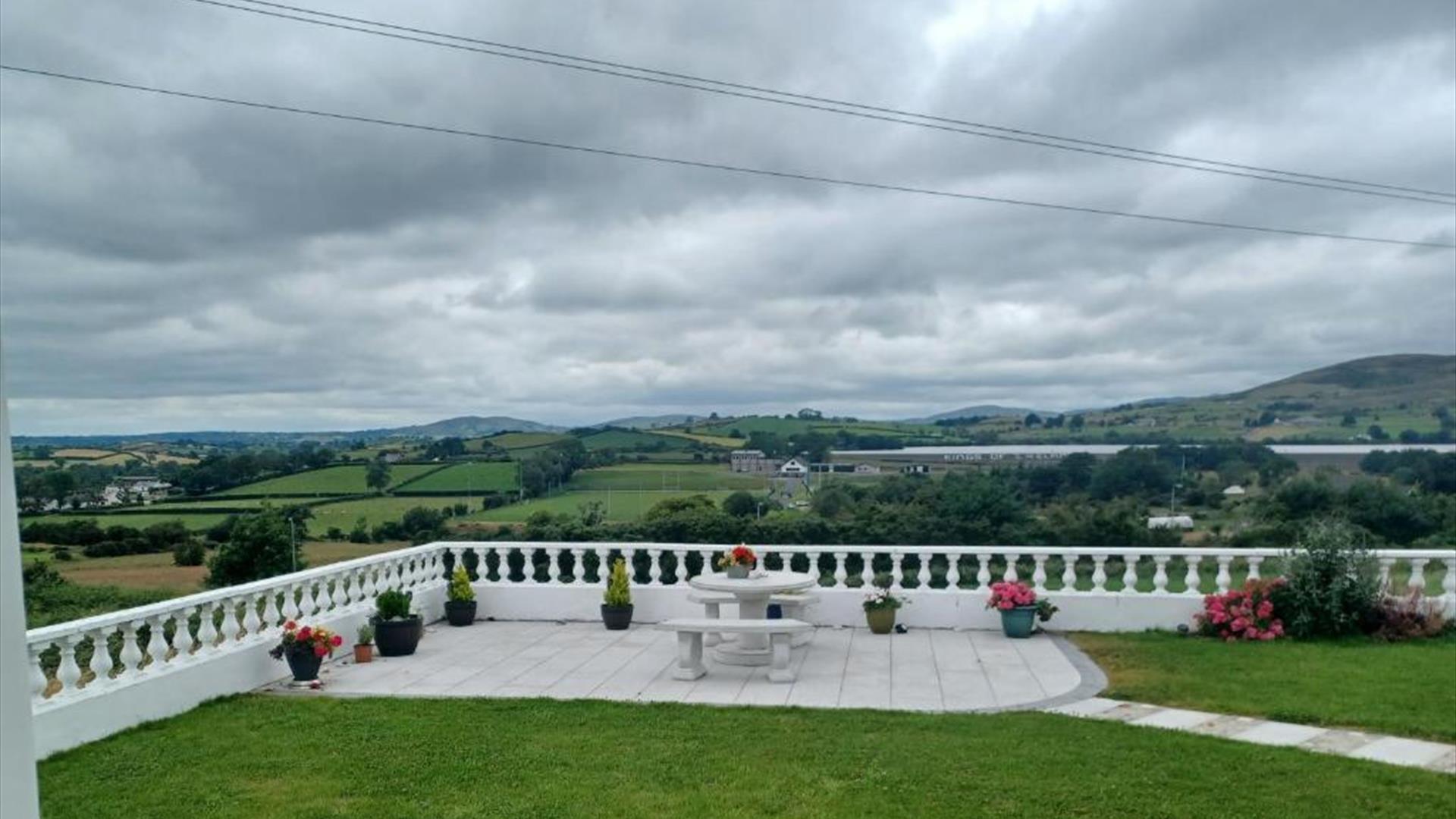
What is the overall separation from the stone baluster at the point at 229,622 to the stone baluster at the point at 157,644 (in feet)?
2.27

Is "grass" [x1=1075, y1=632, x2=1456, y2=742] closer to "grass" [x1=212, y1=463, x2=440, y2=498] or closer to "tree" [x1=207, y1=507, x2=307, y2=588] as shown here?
"tree" [x1=207, y1=507, x2=307, y2=588]

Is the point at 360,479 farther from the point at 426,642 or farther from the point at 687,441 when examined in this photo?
the point at 687,441

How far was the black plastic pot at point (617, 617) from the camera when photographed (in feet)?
36.1

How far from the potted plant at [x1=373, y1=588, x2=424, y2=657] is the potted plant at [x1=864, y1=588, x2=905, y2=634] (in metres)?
4.58

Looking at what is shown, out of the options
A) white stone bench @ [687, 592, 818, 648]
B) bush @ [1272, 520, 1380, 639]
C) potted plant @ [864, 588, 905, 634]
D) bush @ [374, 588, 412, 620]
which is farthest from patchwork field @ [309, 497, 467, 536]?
bush @ [1272, 520, 1380, 639]

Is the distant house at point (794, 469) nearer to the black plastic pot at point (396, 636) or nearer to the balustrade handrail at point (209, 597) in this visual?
Result: the balustrade handrail at point (209, 597)

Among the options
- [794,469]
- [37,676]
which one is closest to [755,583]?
[37,676]

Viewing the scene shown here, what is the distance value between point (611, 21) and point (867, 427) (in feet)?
31.7

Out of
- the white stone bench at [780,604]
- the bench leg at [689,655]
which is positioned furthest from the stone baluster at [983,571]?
the bench leg at [689,655]

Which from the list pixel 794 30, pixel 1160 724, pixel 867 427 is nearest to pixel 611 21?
pixel 794 30

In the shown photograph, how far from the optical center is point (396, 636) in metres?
9.52

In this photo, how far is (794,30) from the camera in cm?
1064

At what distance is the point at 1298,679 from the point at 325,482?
1129cm

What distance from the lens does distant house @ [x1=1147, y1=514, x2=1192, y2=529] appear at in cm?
1405
